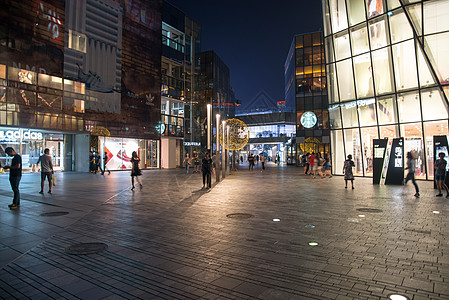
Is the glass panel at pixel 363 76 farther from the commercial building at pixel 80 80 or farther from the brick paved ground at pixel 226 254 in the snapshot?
the commercial building at pixel 80 80

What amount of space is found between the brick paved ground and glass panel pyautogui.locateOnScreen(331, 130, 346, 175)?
717 inches

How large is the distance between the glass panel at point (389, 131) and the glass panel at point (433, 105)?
2.20 meters

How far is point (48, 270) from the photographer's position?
174 inches

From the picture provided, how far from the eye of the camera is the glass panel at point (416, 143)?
20906 mm

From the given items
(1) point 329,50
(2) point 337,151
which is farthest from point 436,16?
(2) point 337,151

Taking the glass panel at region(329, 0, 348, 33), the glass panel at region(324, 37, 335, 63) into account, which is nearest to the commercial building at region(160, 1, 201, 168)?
the glass panel at region(324, 37, 335, 63)

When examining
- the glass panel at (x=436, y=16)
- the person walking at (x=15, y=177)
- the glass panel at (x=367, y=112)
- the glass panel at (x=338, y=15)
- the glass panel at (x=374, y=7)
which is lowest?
the person walking at (x=15, y=177)

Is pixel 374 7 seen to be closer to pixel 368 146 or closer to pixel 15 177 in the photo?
pixel 368 146

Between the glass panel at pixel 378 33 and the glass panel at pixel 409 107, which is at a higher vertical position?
the glass panel at pixel 378 33

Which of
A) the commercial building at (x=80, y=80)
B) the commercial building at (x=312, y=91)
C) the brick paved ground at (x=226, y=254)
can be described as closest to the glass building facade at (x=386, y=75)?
the brick paved ground at (x=226, y=254)

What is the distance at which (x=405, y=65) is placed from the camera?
2172 centimetres

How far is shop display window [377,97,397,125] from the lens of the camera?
22359mm

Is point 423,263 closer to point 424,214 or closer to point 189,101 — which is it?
point 424,214

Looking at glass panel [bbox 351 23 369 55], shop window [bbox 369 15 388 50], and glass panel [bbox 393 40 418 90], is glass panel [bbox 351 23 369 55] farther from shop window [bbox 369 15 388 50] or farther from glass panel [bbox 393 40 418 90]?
glass panel [bbox 393 40 418 90]
